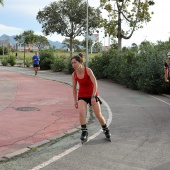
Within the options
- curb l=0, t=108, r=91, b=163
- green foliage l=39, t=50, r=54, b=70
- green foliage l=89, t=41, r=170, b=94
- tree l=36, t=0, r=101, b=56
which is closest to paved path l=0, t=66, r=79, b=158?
curb l=0, t=108, r=91, b=163

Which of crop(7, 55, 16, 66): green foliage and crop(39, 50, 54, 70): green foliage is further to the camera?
crop(7, 55, 16, 66): green foliage

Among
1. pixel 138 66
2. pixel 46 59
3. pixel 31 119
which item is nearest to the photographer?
pixel 31 119

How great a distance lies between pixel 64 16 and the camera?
37.3 metres

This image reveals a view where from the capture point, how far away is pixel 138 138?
688cm

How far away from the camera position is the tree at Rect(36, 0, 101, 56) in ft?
120

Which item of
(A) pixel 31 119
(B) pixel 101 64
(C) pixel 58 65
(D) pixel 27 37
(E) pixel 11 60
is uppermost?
(D) pixel 27 37

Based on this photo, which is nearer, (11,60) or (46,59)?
(46,59)

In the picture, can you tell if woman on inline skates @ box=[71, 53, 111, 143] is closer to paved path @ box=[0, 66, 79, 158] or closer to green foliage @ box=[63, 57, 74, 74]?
paved path @ box=[0, 66, 79, 158]

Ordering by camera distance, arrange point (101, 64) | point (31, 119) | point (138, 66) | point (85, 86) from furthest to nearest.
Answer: point (101, 64) → point (138, 66) → point (31, 119) → point (85, 86)

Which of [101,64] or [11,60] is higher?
[101,64]

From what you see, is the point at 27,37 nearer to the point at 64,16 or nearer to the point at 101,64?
the point at 64,16

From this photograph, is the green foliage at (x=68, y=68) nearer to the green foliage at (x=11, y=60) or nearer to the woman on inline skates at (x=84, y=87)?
the green foliage at (x=11, y=60)

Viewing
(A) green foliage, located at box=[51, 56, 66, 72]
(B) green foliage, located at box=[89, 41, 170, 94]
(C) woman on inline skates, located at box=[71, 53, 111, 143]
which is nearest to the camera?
(C) woman on inline skates, located at box=[71, 53, 111, 143]

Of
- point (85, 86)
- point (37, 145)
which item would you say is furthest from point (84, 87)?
point (37, 145)
